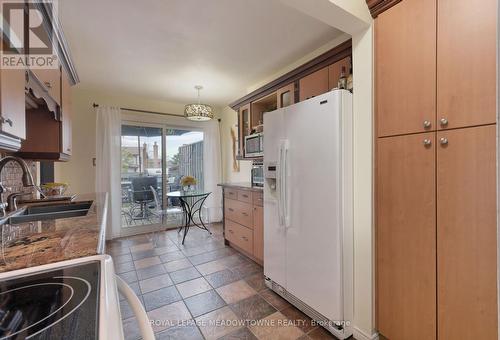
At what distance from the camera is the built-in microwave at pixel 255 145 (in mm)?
2954

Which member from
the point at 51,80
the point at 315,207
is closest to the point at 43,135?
the point at 51,80

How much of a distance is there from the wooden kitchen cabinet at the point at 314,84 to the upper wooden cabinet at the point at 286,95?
0.14m

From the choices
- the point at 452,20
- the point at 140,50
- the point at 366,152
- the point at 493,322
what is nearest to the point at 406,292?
the point at 493,322

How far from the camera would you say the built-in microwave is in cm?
295

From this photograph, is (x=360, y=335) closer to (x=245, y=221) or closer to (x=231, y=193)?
(x=245, y=221)

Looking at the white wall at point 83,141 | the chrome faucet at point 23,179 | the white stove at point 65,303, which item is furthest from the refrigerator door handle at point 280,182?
the white wall at point 83,141

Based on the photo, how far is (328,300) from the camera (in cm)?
169

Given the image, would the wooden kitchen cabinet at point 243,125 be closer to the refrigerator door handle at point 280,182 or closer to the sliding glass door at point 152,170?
the refrigerator door handle at point 280,182

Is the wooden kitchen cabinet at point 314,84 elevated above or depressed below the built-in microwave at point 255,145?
above

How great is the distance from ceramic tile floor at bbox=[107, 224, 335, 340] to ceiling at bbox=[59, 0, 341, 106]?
2.52 metres

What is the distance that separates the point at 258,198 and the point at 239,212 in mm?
557

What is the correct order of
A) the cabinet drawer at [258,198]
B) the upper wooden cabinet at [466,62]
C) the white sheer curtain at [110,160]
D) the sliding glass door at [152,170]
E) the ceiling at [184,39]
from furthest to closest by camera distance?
the sliding glass door at [152,170], the white sheer curtain at [110,160], the cabinet drawer at [258,198], the ceiling at [184,39], the upper wooden cabinet at [466,62]

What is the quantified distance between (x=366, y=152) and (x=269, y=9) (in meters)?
1.43

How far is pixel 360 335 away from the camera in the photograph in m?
→ 1.63
